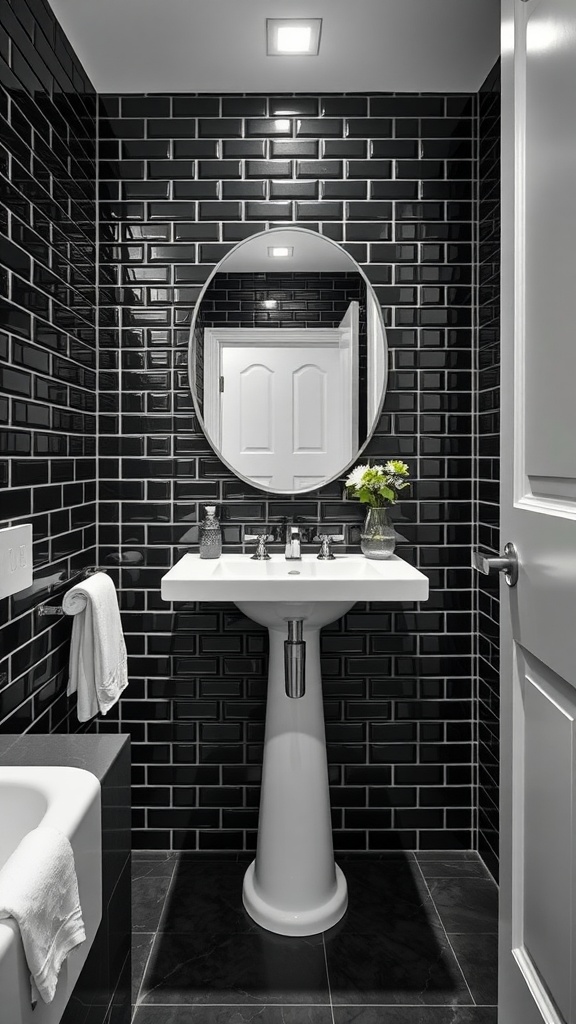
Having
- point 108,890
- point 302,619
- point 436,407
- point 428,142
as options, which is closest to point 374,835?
point 302,619

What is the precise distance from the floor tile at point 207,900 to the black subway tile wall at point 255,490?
11cm

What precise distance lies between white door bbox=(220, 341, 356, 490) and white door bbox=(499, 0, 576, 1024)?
108cm

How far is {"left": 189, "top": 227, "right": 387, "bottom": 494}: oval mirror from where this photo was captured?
235cm

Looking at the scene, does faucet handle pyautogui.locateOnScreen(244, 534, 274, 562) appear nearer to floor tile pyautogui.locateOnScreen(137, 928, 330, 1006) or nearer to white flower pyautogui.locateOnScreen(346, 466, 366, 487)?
white flower pyautogui.locateOnScreen(346, 466, 366, 487)

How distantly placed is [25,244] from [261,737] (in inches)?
64.9

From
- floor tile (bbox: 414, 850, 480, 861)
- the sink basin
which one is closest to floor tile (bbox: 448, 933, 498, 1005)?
floor tile (bbox: 414, 850, 480, 861)

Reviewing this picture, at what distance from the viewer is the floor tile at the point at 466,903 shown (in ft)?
6.70

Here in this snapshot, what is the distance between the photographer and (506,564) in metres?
1.27

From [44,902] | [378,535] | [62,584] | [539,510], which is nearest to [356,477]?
[378,535]

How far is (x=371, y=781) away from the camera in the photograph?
7.98ft

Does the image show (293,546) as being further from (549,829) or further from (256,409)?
(549,829)

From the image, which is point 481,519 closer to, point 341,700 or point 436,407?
point 436,407

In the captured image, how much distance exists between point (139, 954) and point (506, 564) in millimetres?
1469

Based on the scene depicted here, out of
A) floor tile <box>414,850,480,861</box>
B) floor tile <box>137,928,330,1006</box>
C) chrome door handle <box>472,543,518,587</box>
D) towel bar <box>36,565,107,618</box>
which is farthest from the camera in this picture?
floor tile <box>414,850,480,861</box>
